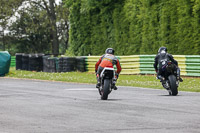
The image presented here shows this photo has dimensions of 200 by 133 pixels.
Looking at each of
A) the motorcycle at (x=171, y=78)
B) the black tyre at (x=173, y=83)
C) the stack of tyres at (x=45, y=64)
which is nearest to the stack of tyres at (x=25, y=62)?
the stack of tyres at (x=45, y=64)

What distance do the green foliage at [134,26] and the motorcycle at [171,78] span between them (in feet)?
32.0

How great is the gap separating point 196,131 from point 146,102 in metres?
5.08

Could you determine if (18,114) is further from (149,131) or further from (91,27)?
(91,27)

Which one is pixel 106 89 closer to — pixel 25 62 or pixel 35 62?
pixel 35 62

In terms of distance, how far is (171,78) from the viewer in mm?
15570

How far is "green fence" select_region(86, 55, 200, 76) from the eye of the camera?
81.4 feet

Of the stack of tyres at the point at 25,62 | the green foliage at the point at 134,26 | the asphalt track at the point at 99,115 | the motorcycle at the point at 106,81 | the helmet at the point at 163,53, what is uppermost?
the green foliage at the point at 134,26

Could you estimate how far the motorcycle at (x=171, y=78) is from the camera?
15.5 meters

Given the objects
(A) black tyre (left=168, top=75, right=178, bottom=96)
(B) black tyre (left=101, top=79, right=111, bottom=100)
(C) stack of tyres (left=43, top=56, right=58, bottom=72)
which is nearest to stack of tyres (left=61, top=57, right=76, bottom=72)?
(C) stack of tyres (left=43, top=56, right=58, bottom=72)

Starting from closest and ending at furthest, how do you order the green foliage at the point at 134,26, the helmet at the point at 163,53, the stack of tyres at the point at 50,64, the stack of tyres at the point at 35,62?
the helmet at the point at 163,53
the green foliage at the point at 134,26
the stack of tyres at the point at 50,64
the stack of tyres at the point at 35,62

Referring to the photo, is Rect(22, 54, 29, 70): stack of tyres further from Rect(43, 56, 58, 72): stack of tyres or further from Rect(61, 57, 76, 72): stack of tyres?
Rect(61, 57, 76, 72): stack of tyres

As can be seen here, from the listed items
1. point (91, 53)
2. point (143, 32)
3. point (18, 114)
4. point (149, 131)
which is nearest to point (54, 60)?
point (91, 53)

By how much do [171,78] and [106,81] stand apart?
7.41ft

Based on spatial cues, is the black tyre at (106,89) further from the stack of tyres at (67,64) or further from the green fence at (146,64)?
the stack of tyres at (67,64)
